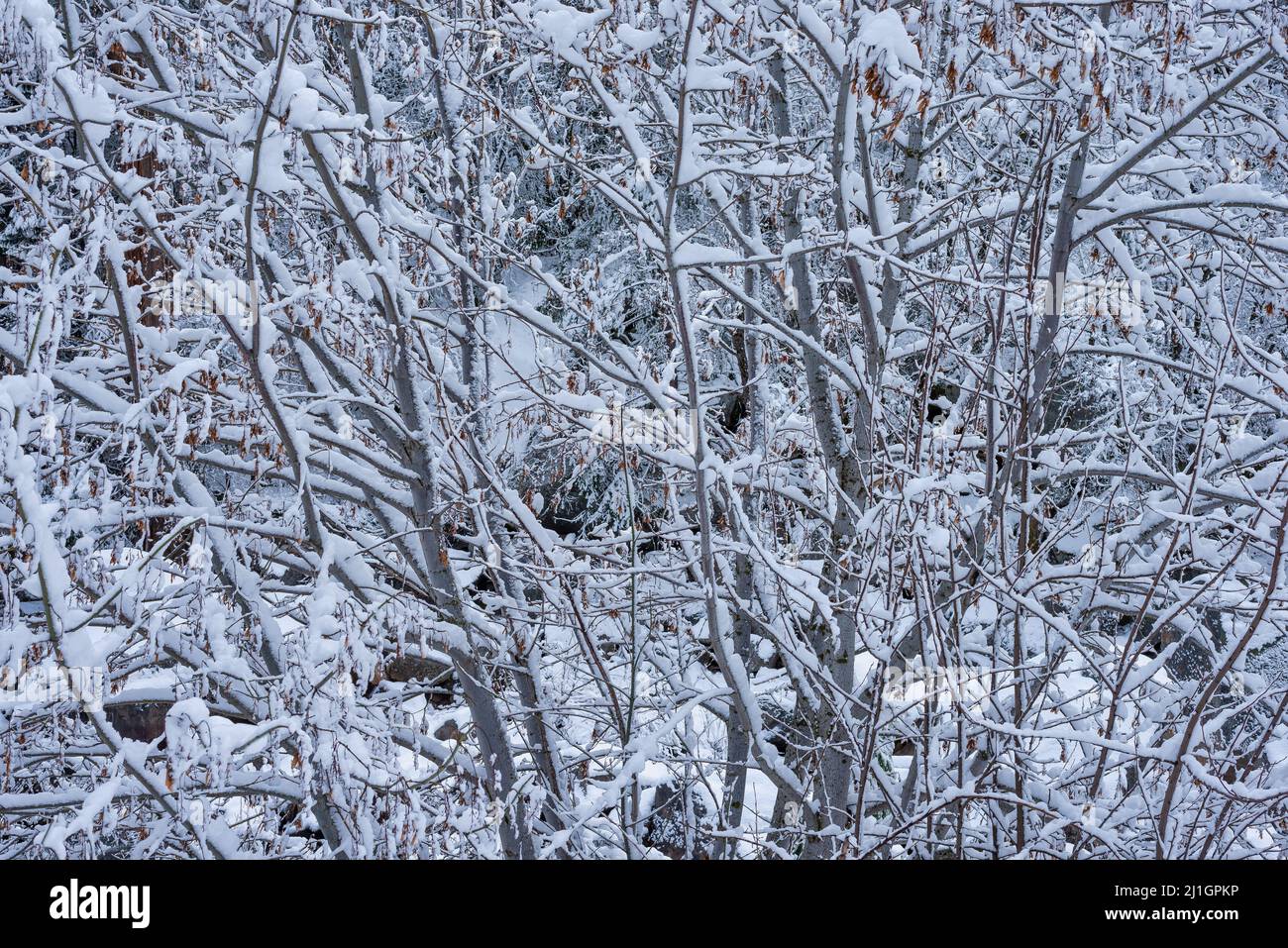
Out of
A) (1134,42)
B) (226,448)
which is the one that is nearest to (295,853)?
(226,448)

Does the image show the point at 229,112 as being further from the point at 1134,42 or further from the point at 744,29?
the point at 1134,42

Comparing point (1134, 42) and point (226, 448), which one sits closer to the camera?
point (1134, 42)

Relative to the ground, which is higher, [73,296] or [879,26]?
[879,26]

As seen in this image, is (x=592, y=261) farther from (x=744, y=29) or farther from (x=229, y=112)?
(x=229, y=112)

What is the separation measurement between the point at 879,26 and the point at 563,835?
256 centimetres

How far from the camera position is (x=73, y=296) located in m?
3.32

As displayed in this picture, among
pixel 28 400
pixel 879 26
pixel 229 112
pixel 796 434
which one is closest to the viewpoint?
pixel 879 26

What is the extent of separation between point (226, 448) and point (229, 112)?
1661 mm

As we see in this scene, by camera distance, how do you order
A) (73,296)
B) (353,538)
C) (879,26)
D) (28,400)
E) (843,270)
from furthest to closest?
(843,270)
(353,538)
(73,296)
(28,400)
(879,26)

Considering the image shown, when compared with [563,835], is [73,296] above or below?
above

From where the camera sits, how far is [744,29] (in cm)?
402
